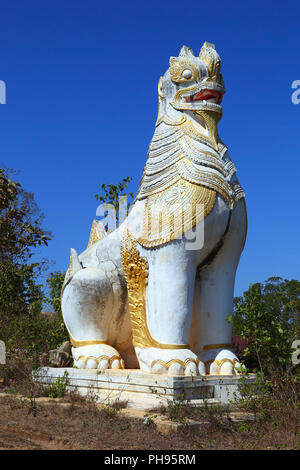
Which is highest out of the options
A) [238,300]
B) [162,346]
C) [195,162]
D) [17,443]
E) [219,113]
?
[219,113]

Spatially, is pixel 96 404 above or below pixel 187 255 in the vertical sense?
below

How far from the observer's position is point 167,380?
4.97 m

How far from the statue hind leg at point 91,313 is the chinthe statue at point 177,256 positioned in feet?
0.04

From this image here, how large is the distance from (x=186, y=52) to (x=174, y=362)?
11.0ft

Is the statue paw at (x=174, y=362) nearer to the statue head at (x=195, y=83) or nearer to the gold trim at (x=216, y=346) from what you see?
the gold trim at (x=216, y=346)

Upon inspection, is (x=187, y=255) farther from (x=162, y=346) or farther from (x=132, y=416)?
(x=132, y=416)

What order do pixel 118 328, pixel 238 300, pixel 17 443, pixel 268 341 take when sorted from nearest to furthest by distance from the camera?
pixel 17 443
pixel 268 341
pixel 238 300
pixel 118 328

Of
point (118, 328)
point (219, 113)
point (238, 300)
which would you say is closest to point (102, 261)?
point (118, 328)

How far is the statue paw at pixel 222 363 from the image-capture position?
5.52m

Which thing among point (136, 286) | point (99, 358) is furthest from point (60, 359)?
point (136, 286)

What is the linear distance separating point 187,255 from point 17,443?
235 centimetres

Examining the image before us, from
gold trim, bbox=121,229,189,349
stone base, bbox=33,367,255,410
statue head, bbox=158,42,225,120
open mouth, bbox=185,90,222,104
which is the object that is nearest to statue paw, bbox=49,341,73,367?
stone base, bbox=33,367,255,410

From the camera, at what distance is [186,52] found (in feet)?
19.9

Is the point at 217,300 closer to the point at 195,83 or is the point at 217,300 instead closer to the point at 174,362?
the point at 174,362
